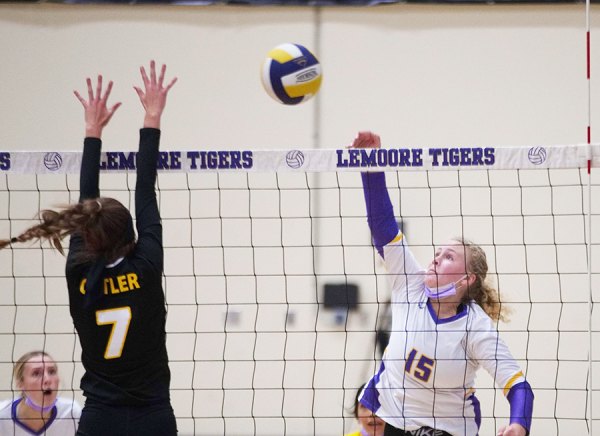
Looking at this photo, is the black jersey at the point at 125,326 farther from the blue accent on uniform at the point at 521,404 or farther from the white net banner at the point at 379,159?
the blue accent on uniform at the point at 521,404

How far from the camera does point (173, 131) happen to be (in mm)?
7461

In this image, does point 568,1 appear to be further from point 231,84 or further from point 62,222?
point 62,222

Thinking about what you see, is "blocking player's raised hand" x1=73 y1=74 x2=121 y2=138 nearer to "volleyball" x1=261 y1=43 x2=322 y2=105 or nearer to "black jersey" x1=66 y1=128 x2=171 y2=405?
"black jersey" x1=66 y1=128 x2=171 y2=405

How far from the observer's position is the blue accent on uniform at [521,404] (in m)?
4.00

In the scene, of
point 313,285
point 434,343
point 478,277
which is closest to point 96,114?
point 434,343

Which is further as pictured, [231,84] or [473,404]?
[231,84]

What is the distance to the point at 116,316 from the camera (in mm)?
3357

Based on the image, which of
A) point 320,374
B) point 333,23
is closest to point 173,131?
point 333,23

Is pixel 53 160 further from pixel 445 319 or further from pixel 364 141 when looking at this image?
pixel 445 319

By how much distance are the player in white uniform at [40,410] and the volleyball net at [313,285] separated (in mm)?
2063

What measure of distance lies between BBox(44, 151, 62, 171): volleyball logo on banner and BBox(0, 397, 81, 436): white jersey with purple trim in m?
1.54

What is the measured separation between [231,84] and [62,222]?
425 cm

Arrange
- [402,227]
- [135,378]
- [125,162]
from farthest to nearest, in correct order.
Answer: [402,227] < [125,162] < [135,378]

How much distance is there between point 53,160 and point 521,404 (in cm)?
230
